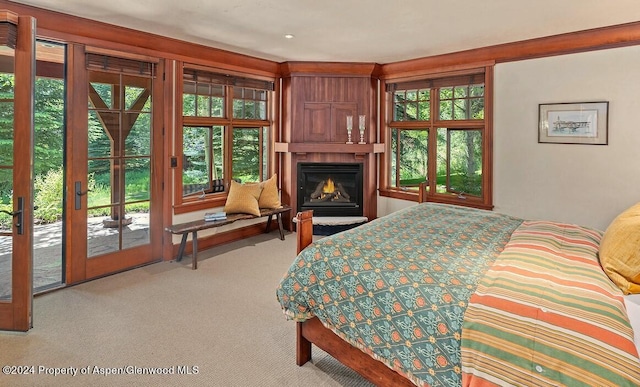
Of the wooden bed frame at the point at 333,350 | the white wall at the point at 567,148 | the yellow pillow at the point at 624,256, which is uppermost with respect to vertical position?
the white wall at the point at 567,148

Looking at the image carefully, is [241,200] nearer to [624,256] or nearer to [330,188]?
[330,188]

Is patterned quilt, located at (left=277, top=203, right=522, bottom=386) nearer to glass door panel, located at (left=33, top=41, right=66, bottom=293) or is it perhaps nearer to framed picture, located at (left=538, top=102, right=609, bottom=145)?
framed picture, located at (left=538, top=102, right=609, bottom=145)

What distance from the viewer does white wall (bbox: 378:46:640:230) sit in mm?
3785

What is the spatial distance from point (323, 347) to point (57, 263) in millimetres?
3644

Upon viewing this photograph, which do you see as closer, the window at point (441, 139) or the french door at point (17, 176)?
the french door at point (17, 176)

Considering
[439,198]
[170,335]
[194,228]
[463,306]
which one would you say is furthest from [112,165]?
[439,198]

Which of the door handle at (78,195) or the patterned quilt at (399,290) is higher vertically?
the door handle at (78,195)

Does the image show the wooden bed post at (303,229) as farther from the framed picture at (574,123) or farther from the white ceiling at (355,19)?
the framed picture at (574,123)

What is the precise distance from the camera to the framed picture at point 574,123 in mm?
3928

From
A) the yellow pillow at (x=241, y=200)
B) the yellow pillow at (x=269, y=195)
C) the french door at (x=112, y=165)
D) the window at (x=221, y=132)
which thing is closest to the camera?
the french door at (x=112, y=165)

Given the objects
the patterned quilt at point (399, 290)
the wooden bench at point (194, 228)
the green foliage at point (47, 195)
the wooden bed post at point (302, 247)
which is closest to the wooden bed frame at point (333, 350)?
the wooden bed post at point (302, 247)

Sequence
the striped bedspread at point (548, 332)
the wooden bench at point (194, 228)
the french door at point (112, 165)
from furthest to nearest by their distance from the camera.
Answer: the wooden bench at point (194, 228)
the french door at point (112, 165)
the striped bedspread at point (548, 332)

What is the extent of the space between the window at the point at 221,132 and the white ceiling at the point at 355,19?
1.97ft

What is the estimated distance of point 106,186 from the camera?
4.01 metres
